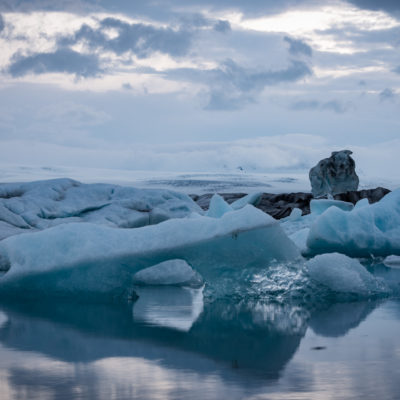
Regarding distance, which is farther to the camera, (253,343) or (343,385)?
Result: (253,343)

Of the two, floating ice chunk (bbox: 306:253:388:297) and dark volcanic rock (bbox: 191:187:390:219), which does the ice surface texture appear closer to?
dark volcanic rock (bbox: 191:187:390:219)

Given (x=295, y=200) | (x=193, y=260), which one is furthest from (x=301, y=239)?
(x=295, y=200)

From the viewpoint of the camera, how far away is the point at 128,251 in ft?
22.6

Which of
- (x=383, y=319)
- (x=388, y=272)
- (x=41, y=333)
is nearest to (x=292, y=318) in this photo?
(x=383, y=319)

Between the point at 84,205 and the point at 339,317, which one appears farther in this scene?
the point at 84,205

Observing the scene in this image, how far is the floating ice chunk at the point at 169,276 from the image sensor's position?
28.0 feet

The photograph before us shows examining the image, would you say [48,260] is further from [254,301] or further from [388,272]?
[388,272]

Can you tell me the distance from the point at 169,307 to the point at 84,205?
949cm

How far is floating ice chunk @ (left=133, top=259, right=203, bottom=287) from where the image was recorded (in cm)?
854

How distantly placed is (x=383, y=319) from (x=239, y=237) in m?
1.62

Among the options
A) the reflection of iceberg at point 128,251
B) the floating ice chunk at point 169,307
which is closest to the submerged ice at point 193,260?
the reflection of iceberg at point 128,251

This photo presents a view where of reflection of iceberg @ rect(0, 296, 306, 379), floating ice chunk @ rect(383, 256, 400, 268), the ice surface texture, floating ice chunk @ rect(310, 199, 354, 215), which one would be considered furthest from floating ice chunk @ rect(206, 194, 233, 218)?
reflection of iceberg @ rect(0, 296, 306, 379)

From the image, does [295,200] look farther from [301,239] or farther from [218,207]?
[301,239]

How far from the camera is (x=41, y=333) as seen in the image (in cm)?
534
